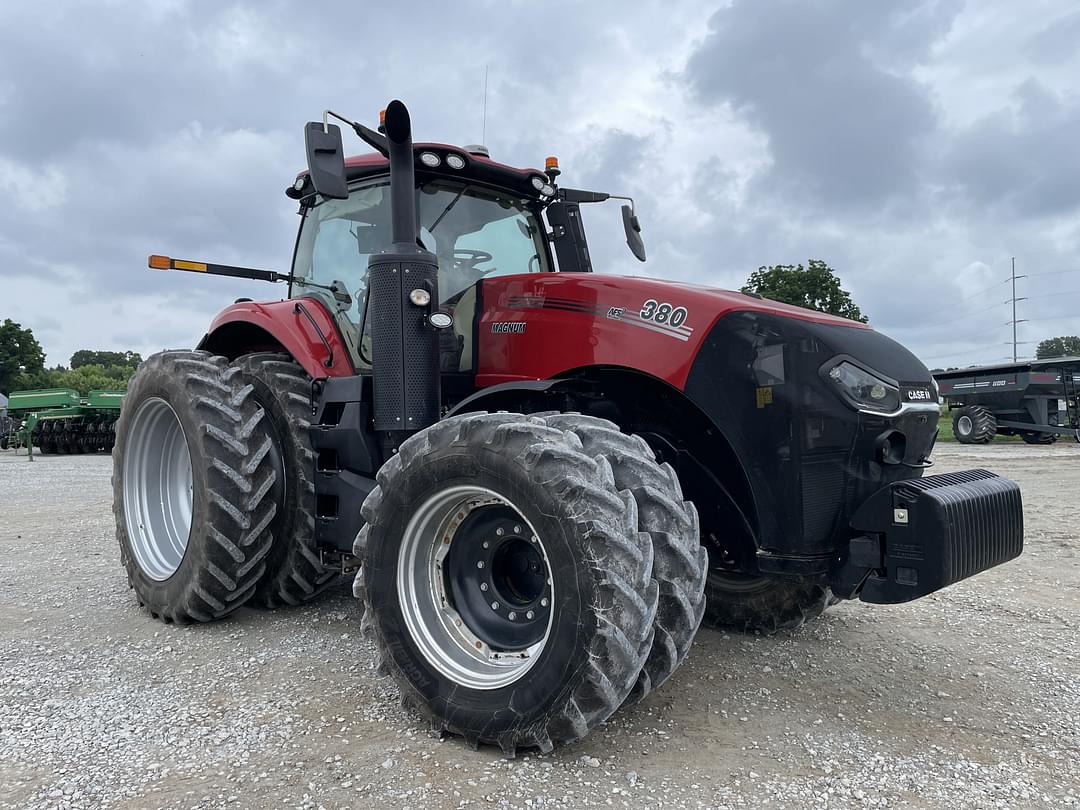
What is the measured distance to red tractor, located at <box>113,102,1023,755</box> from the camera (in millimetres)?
2584

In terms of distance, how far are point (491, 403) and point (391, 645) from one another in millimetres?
1206

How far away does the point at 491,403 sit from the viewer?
368 cm

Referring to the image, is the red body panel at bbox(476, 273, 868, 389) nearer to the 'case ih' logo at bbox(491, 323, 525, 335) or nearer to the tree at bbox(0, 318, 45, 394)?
the 'case ih' logo at bbox(491, 323, 525, 335)

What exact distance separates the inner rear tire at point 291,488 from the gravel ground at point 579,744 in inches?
8.3

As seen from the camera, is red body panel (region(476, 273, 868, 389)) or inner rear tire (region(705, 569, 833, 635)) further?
inner rear tire (region(705, 569, 833, 635))

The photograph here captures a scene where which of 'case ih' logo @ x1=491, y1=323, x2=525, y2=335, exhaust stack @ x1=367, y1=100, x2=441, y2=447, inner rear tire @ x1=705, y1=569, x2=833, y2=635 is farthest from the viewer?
inner rear tire @ x1=705, y1=569, x2=833, y2=635

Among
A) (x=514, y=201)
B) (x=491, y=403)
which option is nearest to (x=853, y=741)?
(x=491, y=403)

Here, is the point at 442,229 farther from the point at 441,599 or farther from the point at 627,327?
the point at 441,599

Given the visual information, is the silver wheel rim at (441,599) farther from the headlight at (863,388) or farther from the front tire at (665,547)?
the headlight at (863,388)

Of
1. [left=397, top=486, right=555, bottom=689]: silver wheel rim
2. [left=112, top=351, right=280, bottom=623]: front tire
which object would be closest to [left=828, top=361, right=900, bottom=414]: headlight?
[left=397, top=486, right=555, bottom=689]: silver wheel rim

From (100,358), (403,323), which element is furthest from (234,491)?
(100,358)

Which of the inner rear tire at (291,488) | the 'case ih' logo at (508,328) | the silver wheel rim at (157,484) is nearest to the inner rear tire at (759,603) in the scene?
the 'case ih' logo at (508,328)

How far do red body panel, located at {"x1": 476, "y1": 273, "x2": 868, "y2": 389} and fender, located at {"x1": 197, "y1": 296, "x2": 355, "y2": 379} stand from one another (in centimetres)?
85

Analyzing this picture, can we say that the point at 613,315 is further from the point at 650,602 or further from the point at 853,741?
the point at 853,741
